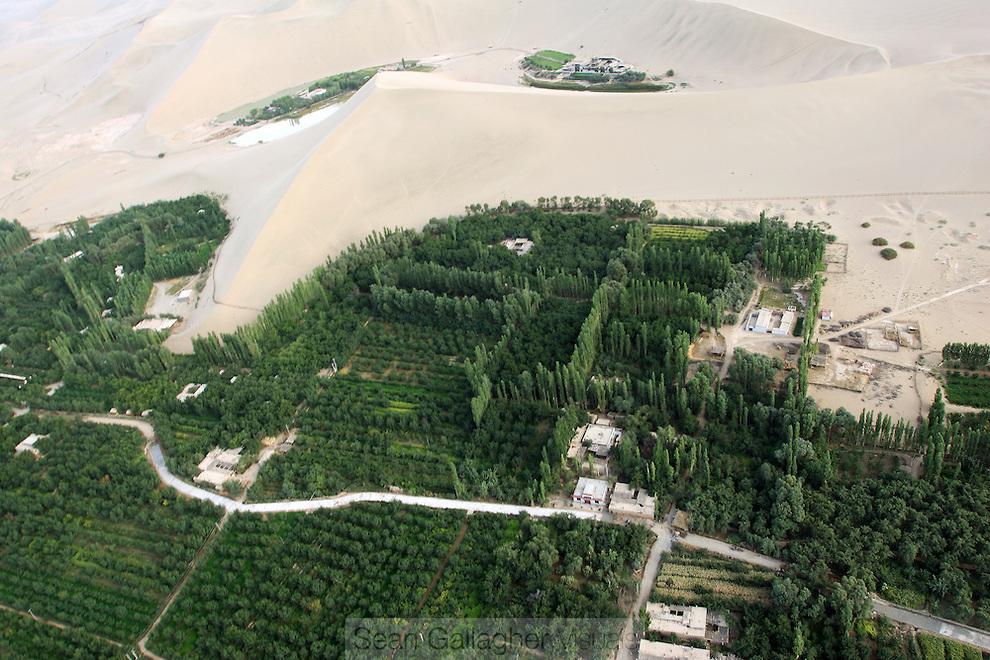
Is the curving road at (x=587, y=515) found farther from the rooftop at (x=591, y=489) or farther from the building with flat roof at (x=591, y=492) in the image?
the rooftop at (x=591, y=489)

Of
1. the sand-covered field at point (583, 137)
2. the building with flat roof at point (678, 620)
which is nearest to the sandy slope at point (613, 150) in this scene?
the sand-covered field at point (583, 137)

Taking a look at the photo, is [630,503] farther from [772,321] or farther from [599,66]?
[599,66]

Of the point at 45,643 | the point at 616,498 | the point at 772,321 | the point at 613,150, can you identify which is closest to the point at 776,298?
the point at 772,321

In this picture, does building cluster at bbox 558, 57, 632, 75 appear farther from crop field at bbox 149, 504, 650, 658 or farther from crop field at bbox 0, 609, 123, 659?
crop field at bbox 0, 609, 123, 659

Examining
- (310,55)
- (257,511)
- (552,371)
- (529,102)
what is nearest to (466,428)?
(552,371)

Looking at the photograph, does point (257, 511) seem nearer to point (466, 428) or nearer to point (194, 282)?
point (466, 428)

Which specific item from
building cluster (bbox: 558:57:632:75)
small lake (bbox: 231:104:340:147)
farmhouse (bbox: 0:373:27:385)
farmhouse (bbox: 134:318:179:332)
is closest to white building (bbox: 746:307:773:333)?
farmhouse (bbox: 134:318:179:332)
